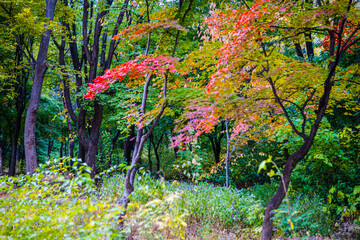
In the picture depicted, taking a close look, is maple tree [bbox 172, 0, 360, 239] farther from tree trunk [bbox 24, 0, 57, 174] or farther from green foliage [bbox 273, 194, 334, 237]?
tree trunk [bbox 24, 0, 57, 174]

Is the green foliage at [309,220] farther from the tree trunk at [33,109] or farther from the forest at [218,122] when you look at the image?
the tree trunk at [33,109]

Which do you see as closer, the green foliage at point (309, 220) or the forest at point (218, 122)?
the forest at point (218, 122)

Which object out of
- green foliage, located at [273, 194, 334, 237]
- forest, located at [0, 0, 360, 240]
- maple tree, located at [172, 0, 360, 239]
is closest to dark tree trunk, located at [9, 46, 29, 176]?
forest, located at [0, 0, 360, 240]

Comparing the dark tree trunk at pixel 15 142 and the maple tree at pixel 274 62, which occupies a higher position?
the maple tree at pixel 274 62

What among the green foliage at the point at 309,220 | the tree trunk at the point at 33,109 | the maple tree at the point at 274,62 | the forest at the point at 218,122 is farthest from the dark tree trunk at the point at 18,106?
the green foliage at the point at 309,220

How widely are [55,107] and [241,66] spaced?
1225 cm

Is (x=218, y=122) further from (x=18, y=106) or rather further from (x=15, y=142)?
(x=15, y=142)

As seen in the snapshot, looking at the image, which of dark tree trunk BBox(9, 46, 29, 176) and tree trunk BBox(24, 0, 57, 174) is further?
dark tree trunk BBox(9, 46, 29, 176)

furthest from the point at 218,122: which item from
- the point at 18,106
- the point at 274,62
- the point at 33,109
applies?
the point at 18,106

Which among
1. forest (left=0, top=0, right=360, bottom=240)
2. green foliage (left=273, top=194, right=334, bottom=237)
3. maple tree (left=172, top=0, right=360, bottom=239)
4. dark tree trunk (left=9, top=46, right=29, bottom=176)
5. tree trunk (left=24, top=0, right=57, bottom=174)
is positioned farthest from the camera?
dark tree trunk (left=9, top=46, right=29, bottom=176)

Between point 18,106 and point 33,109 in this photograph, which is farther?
point 18,106

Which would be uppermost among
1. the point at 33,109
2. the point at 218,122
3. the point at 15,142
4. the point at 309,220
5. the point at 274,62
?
the point at 274,62

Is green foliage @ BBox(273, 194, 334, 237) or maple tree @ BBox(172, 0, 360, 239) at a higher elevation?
maple tree @ BBox(172, 0, 360, 239)

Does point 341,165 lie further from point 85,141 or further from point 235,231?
point 85,141
